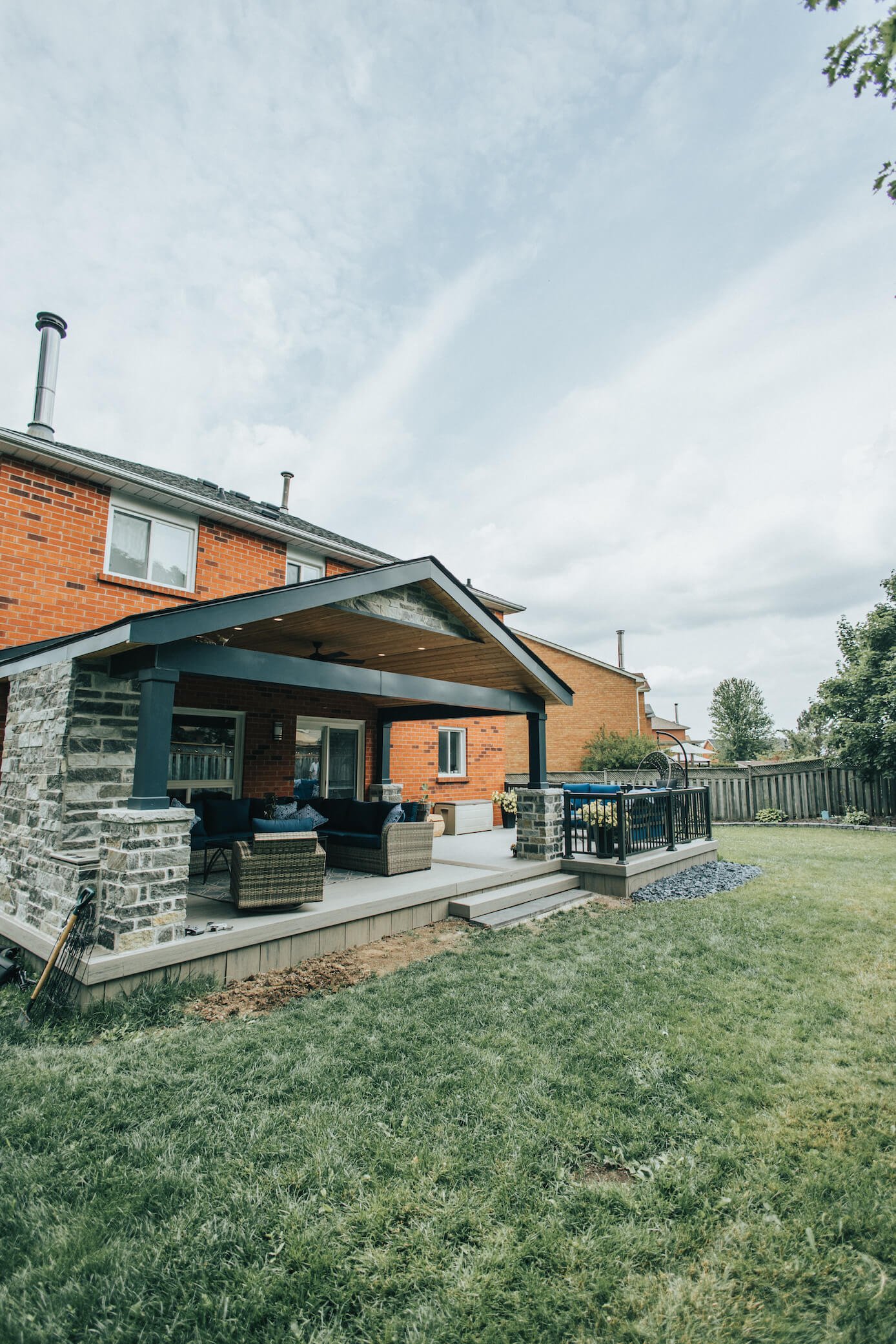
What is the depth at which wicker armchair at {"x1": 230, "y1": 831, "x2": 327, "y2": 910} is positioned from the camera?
5.46 m

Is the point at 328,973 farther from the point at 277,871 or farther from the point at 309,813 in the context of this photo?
the point at 309,813

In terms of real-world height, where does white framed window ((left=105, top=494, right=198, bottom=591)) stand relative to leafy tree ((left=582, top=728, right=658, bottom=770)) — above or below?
above

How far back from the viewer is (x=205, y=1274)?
2.10 m

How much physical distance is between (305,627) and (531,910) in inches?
158

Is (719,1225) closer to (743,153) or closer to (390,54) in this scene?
(743,153)

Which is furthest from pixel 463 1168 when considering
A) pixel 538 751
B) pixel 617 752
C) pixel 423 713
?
pixel 617 752

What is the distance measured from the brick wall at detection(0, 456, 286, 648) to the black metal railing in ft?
20.2

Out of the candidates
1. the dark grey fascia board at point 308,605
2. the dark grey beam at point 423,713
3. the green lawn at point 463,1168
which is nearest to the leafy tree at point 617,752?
the dark grey beam at point 423,713

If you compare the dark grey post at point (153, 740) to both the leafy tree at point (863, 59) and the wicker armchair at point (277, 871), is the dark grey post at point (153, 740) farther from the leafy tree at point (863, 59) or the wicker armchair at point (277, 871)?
the leafy tree at point (863, 59)

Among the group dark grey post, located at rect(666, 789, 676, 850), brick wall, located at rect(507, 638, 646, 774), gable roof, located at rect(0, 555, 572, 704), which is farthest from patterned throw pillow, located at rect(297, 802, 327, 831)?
brick wall, located at rect(507, 638, 646, 774)

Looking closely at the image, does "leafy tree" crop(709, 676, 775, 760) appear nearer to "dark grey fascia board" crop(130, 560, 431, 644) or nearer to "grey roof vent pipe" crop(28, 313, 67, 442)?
"dark grey fascia board" crop(130, 560, 431, 644)

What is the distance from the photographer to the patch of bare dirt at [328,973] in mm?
4461

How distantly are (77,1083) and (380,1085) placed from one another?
1589 millimetres

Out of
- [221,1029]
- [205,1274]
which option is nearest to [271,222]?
[221,1029]
